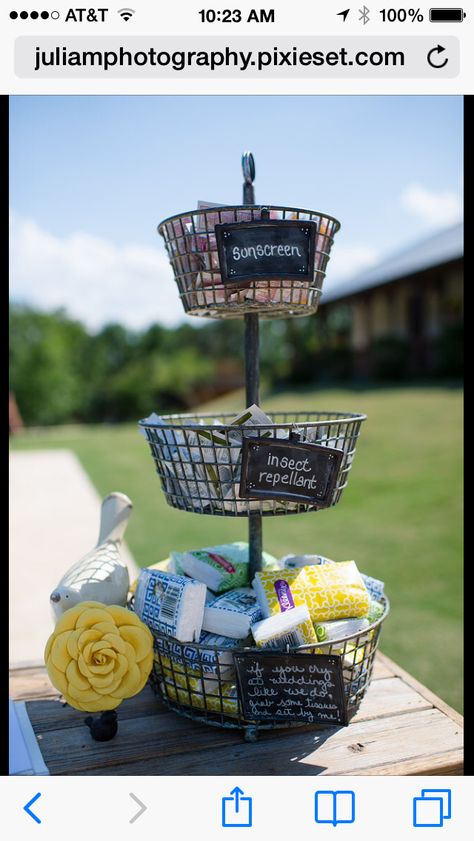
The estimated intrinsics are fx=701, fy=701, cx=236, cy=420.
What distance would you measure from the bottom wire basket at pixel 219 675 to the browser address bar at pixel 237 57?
939mm

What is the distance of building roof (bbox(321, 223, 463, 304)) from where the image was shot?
10.7 metres

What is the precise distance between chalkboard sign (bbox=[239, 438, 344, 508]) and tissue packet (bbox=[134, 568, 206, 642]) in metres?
0.23

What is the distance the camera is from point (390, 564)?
151 inches

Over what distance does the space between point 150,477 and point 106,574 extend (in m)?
5.18

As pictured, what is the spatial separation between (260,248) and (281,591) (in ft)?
2.01

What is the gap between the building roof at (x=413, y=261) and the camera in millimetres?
10732

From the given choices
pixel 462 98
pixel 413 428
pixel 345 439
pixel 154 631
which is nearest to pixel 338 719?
pixel 154 631

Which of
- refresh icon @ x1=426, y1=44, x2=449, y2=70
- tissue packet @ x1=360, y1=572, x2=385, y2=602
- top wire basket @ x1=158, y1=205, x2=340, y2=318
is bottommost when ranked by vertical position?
tissue packet @ x1=360, y1=572, x2=385, y2=602

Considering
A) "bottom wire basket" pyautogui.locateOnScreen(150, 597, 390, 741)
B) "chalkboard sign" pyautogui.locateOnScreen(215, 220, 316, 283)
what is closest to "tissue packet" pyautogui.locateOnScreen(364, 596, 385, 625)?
"bottom wire basket" pyautogui.locateOnScreen(150, 597, 390, 741)
